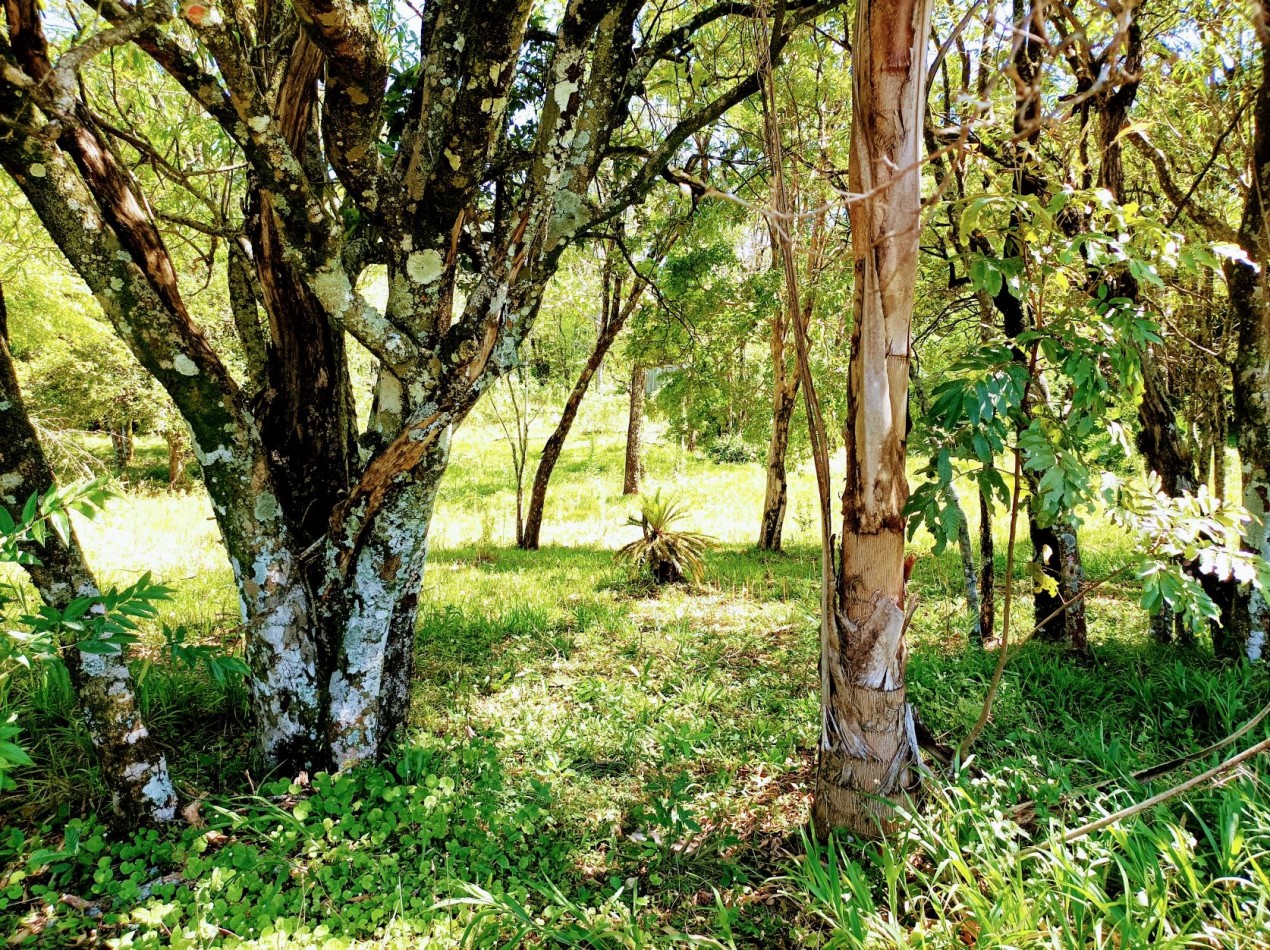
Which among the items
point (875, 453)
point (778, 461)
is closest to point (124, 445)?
point (778, 461)

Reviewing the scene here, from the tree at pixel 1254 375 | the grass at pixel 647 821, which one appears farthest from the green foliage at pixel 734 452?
the tree at pixel 1254 375

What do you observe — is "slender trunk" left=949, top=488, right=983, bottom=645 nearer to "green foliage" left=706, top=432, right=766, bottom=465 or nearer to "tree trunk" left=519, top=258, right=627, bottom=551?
"tree trunk" left=519, top=258, right=627, bottom=551

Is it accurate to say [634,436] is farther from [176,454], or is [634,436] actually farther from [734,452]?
[176,454]

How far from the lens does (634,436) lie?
13.3m

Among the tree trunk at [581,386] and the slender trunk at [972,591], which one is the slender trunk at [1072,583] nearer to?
the slender trunk at [972,591]

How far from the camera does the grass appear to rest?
6.99 ft

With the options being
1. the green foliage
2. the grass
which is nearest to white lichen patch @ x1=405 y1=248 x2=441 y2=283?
the grass

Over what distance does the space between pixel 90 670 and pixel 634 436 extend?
435 inches

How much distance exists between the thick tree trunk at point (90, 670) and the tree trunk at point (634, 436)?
32.7 ft

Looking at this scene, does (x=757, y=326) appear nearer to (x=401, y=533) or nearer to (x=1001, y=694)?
(x=1001, y=694)

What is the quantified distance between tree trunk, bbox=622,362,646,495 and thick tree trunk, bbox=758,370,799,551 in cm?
424

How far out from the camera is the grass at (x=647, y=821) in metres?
2.13

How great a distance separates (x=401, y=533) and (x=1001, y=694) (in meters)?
3.32

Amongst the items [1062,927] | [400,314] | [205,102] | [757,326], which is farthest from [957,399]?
[757,326]
